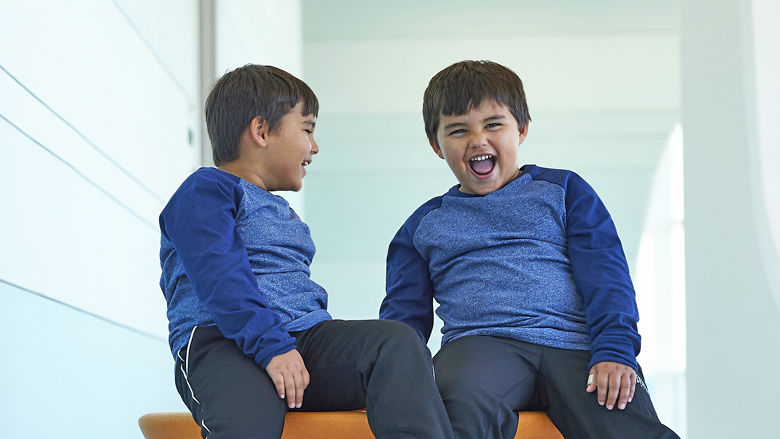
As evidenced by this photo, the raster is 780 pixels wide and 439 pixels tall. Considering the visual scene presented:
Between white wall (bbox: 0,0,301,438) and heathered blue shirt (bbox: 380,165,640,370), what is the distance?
564 mm

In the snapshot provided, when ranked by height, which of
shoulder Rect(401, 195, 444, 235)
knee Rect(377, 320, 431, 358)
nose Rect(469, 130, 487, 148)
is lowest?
knee Rect(377, 320, 431, 358)

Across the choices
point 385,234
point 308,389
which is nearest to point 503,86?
point 308,389

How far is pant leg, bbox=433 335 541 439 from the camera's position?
118cm

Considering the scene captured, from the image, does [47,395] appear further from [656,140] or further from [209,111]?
[656,140]

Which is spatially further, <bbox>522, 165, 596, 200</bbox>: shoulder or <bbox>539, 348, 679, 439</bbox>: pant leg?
<bbox>522, 165, 596, 200</bbox>: shoulder

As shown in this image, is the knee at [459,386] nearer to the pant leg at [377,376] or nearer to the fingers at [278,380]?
the pant leg at [377,376]

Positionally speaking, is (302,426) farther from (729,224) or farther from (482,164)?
(729,224)

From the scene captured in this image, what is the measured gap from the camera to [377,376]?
1.12 m

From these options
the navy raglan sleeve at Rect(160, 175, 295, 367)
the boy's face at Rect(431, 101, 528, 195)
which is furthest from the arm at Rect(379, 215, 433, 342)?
the navy raglan sleeve at Rect(160, 175, 295, 367)

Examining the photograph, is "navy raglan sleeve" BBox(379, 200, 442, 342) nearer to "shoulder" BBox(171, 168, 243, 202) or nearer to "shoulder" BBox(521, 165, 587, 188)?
"shoulder" BBox(521, 165, 587, 188)

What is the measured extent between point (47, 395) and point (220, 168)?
49 centimetres

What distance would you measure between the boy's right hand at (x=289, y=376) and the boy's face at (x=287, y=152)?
0.32 meters

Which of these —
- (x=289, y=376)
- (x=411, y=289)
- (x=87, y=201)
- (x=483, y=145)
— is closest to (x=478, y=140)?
(x=483, y=145)

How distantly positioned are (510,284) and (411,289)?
0.63 ft
